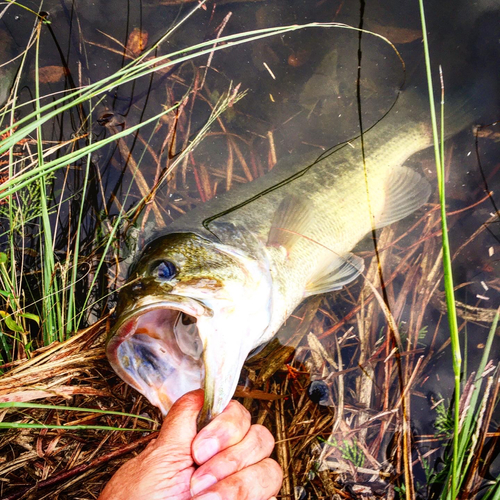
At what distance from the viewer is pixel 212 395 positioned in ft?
6.71

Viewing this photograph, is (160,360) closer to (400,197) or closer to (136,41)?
(400,197)

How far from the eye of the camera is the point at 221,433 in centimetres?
202

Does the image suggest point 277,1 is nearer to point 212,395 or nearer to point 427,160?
point 427,160

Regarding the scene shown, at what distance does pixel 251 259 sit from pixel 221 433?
1066 millimetres

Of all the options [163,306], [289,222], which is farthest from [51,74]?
[163,306]

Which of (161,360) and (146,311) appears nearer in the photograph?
(146,311)

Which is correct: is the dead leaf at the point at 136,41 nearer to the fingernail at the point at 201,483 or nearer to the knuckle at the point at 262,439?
the knuckle at the point at 262,439

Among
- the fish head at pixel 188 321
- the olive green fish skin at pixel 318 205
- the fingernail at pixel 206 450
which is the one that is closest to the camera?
the fingernail at pixel 206 450

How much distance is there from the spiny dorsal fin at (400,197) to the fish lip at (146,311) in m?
1.94

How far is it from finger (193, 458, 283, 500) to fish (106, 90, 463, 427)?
316mm

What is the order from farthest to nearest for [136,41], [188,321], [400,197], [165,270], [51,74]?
[136,41]
[51,74]
[400,197]
[188,321]
[165,270]

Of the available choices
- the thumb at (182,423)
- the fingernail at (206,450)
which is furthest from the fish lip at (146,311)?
the fingernail at (206,450)

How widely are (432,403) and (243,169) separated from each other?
8.43 ft

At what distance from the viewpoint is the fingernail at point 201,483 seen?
5.98 ft
